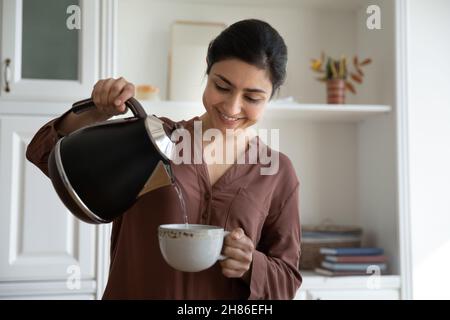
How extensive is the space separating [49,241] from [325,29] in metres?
1.27

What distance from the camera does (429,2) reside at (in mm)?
1788

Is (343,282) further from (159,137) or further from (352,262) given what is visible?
(159,137)

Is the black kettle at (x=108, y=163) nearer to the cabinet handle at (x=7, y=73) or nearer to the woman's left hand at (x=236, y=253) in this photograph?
the woman's left hand at (x=236, y=253)

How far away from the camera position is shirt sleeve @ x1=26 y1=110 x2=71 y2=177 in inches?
31.3

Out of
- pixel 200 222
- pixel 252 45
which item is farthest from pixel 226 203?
pixel 252 45

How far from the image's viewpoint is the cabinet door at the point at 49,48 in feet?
5.11

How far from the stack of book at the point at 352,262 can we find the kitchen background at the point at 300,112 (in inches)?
1.6

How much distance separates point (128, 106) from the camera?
747mm

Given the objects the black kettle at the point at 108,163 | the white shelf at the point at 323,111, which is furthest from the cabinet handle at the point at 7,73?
the black kettle at the point at 108,163

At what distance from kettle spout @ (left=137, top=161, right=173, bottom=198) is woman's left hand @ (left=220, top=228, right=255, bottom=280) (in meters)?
0.13

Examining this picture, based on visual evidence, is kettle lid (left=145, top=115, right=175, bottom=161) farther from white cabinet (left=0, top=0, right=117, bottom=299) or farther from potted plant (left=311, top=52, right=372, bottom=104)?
potted plant (left=311, top=52, right=372, bottom=104)

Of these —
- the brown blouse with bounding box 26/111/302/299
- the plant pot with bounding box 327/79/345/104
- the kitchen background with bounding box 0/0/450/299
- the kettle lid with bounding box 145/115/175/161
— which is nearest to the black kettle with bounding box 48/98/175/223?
the kettle lid with bounding box 145/115/175/161

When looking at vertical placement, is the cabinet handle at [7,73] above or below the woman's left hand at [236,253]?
above
